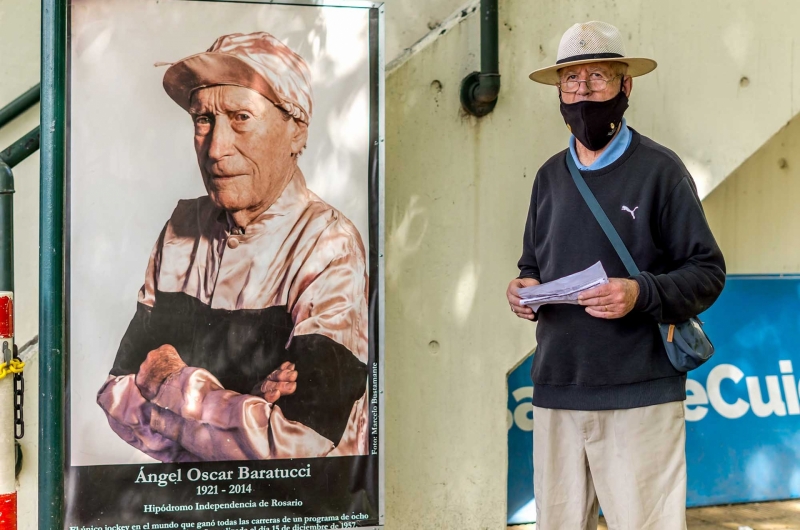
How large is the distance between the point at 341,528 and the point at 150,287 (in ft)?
4.18

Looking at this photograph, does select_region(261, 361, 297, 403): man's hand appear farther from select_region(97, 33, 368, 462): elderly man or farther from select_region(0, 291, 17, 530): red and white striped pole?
select_region(0, 291, 17, 530): red and white striped pole

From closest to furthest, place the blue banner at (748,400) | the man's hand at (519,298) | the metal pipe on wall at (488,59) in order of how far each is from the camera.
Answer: the man's hand at (519,298)
the metal pipe on wall at (488,59)
the blue banner at (748,400)

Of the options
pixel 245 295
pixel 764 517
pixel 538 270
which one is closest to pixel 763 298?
pixel 764 517

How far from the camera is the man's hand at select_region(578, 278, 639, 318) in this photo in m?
2.54


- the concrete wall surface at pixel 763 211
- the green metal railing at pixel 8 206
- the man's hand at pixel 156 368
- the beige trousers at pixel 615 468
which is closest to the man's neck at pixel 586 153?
the beige trousers at pixel 615 468

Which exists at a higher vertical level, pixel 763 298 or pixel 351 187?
pixel 351 187

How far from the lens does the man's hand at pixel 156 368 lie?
129 inches

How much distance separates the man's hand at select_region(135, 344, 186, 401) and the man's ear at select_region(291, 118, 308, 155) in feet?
3.16

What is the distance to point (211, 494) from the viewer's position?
3301 millimetres

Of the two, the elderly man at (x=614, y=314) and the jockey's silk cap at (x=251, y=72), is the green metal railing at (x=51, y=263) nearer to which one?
the jockey's silk cap at (x=251, y=72)

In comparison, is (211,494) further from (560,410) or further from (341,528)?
(560,410)

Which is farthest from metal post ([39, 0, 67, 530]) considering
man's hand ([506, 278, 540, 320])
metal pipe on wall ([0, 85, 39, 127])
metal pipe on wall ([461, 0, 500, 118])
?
metal pipe on wall ([461, 0, 500, 118])

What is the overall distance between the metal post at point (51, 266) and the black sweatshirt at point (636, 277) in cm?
163

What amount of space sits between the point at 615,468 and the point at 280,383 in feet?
4.57
